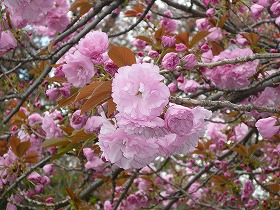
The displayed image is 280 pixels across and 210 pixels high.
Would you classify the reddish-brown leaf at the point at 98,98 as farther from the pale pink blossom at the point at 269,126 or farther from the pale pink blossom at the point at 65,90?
the pale pink blossom at the point at 269,126

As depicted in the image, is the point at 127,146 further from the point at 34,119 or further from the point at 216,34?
the point at 34,119

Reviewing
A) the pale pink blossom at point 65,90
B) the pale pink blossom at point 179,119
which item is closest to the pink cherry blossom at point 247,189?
the pale pink blossom at point 65,90

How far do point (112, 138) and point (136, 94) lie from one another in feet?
0.57

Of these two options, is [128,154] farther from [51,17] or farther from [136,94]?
[51,17]

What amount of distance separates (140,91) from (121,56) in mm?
176

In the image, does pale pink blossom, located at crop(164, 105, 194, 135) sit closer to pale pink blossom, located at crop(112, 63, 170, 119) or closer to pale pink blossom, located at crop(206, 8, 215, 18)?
pale pink blossom, located at crop(112, 63, 170, 119)

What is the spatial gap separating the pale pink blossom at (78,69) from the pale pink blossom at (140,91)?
261 mm

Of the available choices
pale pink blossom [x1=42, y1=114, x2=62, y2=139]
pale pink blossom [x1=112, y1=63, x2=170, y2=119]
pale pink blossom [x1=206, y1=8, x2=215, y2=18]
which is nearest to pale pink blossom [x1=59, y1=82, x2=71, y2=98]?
pale pink blossom [x1=112, y1=63, x2=170, y2=119]

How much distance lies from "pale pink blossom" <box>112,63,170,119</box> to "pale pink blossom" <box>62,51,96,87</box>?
0.86 ft

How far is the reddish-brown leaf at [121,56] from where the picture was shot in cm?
119

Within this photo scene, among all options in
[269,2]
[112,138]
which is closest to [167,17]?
[269,2]

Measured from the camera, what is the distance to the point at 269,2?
2.37 metres

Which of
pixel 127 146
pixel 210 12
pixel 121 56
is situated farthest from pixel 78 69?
pixel 210 12

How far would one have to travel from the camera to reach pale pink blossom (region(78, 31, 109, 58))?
1.31m
